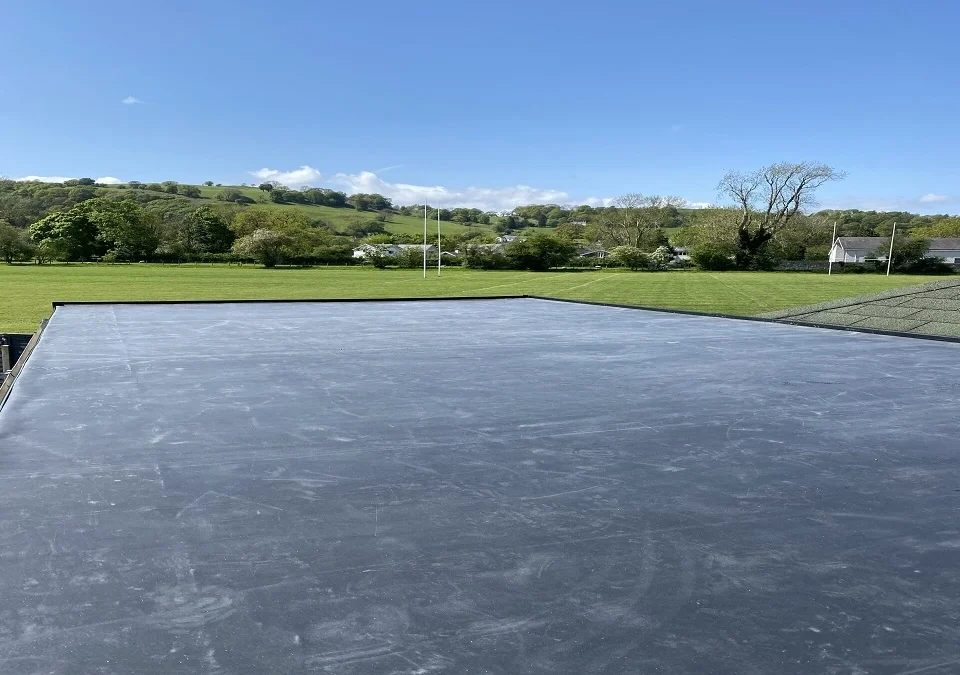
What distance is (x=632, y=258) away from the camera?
4012 centimetres

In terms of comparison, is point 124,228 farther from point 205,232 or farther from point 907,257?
point 907,257

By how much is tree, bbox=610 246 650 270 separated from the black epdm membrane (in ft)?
124

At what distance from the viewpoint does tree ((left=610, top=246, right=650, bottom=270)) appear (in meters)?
40.0

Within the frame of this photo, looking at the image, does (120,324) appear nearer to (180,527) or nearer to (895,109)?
(180,527)

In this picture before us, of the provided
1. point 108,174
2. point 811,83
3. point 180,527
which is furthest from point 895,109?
point 108,174

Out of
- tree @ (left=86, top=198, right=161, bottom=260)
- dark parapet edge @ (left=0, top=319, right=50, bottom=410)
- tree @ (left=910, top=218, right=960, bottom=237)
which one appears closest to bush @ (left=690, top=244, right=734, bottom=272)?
tree @ (left=910, top=218, right=960, bottom=237)

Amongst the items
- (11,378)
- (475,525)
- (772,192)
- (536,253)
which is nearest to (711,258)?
(772,192)

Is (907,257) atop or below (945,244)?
below

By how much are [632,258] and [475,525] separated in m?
40.2

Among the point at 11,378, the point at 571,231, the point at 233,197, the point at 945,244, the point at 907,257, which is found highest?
the point at 233,197

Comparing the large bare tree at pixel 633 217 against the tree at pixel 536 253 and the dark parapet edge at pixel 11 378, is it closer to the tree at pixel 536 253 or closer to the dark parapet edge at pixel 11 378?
the tree at pixel 536 253

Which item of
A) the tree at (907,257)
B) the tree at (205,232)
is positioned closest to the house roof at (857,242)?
the tree at (907,257)

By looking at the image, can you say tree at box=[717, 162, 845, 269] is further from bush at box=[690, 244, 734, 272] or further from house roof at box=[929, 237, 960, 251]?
house roof at box=[929, 237, 960, 251]

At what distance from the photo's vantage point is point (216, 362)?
406 centimetres
